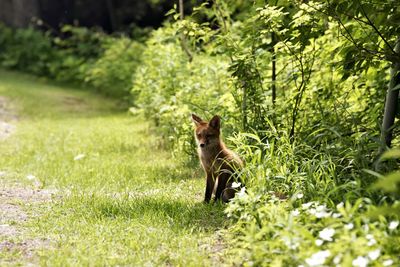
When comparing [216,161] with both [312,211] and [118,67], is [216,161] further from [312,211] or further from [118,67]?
[118,67]

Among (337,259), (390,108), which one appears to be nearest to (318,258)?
(337,259)

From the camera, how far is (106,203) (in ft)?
20.3

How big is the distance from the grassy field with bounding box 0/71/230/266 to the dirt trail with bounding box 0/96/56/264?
2 centimetres

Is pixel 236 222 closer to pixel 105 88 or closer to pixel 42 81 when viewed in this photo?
pixel 105 88

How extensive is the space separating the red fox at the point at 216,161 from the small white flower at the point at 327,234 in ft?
6.66

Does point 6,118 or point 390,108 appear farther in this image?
point 6,118

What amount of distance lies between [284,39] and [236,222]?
8.05ft

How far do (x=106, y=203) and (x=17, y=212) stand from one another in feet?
2.89

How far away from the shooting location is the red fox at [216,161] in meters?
6.13

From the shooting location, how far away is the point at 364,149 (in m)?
5.93

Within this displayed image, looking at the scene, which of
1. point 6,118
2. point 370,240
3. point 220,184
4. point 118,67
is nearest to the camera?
point 370,240

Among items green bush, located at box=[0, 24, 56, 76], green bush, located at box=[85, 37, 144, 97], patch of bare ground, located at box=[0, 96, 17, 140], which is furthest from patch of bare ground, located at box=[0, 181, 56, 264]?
green bush, located at box=[0, 24, 56, 76]

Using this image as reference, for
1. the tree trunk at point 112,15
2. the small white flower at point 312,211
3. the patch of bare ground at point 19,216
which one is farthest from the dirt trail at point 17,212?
the tree trunk at point 112,15

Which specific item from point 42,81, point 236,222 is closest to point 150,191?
point 236,222
